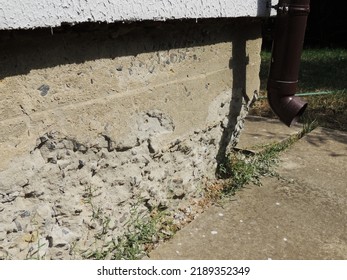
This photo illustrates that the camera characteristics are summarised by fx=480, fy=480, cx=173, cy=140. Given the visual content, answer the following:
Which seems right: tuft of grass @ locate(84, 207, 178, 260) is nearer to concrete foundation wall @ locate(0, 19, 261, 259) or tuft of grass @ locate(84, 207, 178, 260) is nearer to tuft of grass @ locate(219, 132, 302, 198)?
concrete foundation wall @ locate(0, 19, 261, 259)

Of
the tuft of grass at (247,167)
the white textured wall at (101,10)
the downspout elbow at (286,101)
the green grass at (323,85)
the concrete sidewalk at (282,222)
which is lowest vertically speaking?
the green grass at (323,85)

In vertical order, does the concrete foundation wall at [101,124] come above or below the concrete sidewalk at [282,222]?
above

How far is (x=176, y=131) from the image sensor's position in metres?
2.81

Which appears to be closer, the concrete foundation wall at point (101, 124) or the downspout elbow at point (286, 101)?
the concrete foundation wall at point (101, 124)

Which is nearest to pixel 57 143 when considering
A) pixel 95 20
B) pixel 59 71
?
pixel 59 71

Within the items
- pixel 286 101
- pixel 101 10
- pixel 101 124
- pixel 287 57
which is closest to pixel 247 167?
pixel 286 101

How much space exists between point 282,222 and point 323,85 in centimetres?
480

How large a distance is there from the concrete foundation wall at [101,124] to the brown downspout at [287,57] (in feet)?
0.88

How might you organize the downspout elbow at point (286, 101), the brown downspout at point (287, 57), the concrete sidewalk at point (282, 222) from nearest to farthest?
the concrete sidewalk at point (282, 222), the brown downspout at point (287, 57), the downspout elbow at point (286, 101)

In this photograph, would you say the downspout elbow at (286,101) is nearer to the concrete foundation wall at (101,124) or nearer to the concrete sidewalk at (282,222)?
the concrete foundation wall at (101,124)

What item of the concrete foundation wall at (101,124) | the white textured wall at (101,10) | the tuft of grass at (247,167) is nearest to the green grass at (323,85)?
the tuft of grass at (247,167)

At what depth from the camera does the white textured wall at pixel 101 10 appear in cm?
173

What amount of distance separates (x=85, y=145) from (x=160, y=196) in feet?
2.33

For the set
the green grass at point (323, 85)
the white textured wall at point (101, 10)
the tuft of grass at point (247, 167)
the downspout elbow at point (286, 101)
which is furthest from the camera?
the green grass at point (323, 85)
